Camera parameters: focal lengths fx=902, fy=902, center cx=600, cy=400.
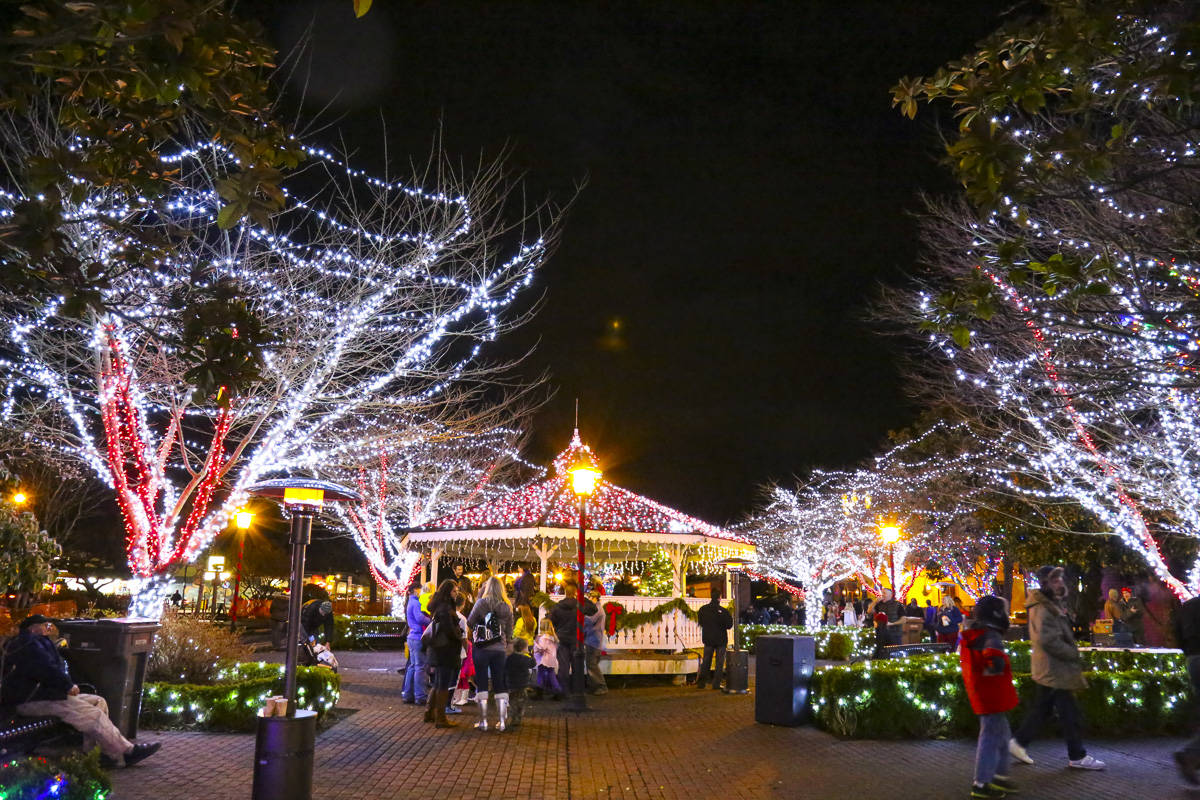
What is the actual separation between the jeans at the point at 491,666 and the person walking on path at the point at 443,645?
33 centimetres

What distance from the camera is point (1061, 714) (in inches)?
325

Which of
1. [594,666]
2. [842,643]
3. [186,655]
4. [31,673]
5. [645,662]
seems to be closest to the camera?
[31,673]

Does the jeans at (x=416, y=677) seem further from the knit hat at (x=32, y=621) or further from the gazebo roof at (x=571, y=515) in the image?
the knit hat at (x=32, y=621)

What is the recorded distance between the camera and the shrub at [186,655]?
10633 millimetres

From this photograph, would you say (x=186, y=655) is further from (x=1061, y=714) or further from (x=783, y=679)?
(x=1061, y=714)

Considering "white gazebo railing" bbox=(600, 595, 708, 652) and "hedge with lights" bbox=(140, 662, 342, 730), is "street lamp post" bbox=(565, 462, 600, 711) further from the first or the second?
"hedge with lights" bbox=(140, 662, 342, 730)

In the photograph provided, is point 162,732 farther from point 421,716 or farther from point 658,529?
point 658,529

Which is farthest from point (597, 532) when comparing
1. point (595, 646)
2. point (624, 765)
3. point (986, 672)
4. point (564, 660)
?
point (986, 672)

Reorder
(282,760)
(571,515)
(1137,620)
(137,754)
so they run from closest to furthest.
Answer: (282,760) → (137,754) → (571,515) → (1137,620)

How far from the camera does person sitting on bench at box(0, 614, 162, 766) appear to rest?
7324 millimetres

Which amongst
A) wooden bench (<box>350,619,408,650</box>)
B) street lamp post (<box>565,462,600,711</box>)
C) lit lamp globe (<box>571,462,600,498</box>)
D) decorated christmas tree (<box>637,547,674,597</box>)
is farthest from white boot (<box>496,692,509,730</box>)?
wooden bench (<box>350,619,408,650</box>)

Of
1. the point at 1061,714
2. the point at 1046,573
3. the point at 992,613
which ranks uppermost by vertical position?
the point at 1046,573

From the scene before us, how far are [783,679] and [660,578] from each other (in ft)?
36.0

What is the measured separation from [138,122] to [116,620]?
17.3 ft
